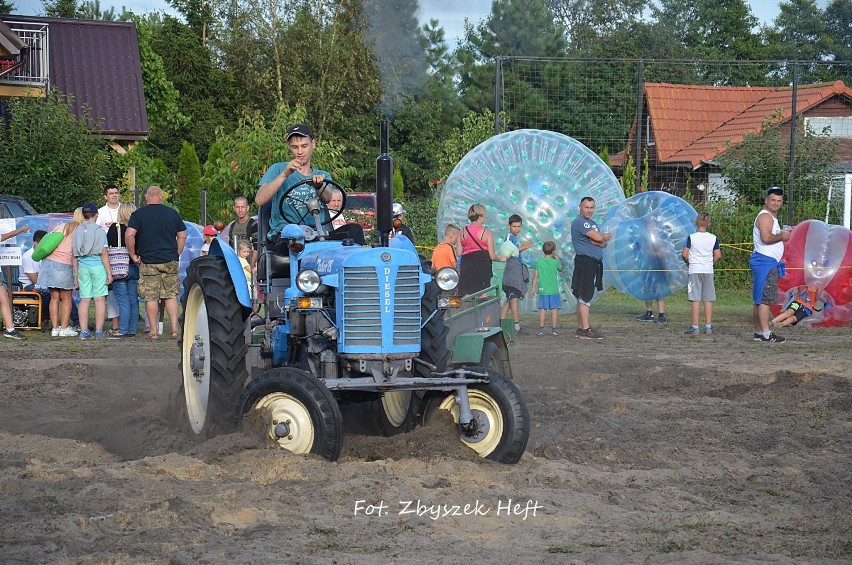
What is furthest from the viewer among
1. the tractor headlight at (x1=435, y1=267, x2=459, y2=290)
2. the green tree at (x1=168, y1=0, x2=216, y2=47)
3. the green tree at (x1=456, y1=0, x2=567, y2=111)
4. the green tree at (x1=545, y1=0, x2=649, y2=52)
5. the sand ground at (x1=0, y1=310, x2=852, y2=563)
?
the green tree at (x1=168, y1=0, x2=216, y2=47)

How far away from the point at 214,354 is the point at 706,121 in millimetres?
28493

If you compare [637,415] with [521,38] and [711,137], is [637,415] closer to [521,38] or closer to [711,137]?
[521,38]

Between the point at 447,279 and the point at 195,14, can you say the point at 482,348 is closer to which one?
the point at 447,279

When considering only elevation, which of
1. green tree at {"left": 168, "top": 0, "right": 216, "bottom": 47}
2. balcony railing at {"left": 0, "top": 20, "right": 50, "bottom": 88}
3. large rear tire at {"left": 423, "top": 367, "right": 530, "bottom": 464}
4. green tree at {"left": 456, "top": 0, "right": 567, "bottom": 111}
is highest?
green tree at {"left": 168, "top": 0, "right": 216, "bottom": 47}

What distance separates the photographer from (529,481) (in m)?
5.92

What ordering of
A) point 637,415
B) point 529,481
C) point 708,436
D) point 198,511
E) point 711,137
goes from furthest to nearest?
point 711,137 → point 637,415 → point 708,436 → point 529,481 → point 198,511

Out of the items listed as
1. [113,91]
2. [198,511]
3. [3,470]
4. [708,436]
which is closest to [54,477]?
[3,470]

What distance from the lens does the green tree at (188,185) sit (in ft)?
107

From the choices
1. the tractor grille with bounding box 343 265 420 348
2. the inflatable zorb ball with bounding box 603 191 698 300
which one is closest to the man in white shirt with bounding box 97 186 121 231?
the inflatable zorb ball with bounding box 603 191 698 300

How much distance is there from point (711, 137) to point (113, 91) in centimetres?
1666

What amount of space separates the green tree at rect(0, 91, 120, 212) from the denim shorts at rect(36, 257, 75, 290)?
6794 mm

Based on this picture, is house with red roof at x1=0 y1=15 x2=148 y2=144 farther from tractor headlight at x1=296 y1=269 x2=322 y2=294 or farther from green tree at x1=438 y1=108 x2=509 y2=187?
tractor headlight at x1=296 y1=269 x2=322 y2=294

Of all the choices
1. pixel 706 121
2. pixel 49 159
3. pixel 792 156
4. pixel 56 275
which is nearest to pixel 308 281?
pixel 56 275

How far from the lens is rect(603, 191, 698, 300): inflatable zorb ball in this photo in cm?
1644
